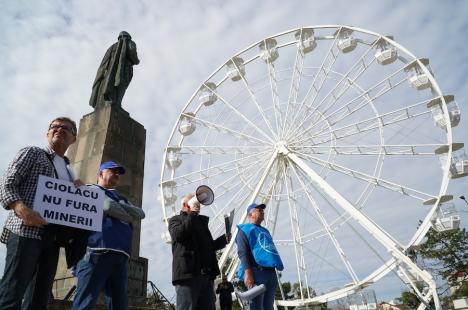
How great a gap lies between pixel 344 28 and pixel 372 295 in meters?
12.5

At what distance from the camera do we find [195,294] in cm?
358

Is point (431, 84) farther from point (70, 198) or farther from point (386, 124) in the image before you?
point (70, 198)

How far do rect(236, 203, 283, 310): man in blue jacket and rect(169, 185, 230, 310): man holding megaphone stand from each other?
0.65m

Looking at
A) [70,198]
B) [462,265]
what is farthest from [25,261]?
[462,265]

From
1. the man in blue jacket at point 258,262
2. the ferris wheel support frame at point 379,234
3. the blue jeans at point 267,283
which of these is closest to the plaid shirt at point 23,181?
the man in blue jacket at point 258,262

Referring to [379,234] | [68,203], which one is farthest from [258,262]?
[379,234]

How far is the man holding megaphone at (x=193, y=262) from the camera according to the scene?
357cm

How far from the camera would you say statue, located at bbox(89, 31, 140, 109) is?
315 inches

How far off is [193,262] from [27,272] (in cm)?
145

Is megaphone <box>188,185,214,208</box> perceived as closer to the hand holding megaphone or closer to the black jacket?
the hand holding megaphone

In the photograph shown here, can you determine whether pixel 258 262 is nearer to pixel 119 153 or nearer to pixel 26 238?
pixel 26 238

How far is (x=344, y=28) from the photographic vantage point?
19.6m

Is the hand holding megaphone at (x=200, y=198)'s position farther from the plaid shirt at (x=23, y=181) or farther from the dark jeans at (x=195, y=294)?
the plaid shirt at (x=23, y=181)

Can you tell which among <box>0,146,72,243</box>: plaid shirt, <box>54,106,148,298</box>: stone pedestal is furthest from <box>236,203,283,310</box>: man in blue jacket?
<box>54,106,148,298</box>: stone pedestal
